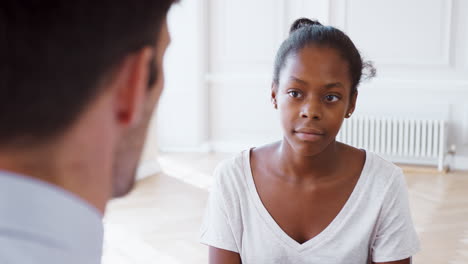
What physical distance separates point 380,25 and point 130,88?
5.57m

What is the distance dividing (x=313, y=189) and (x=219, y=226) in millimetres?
274

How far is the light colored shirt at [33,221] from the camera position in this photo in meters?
0.43

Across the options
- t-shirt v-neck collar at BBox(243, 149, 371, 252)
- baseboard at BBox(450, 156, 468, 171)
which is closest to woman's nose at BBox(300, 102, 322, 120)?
t-shirt v-neck collar at BBox(243, 149, 371, 252)

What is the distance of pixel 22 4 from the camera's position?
0.42 metres

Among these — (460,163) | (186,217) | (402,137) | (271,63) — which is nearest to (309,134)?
(186,217)

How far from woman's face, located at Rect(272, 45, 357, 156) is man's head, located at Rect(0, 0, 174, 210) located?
109cm

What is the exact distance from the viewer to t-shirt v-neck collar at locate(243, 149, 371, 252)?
60.9 inches

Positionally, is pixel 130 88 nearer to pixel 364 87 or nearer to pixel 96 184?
pixel 96 184

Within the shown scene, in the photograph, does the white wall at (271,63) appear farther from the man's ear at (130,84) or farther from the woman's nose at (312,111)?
the man's ear at (130,84)

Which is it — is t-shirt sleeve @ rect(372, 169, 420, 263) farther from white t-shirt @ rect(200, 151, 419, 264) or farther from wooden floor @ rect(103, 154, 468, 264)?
wooden floor @ rect(103, 154, 468, 264)

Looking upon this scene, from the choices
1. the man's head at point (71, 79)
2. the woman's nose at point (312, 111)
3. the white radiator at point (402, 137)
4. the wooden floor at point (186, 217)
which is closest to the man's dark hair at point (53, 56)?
the man's head at point (71, 79)

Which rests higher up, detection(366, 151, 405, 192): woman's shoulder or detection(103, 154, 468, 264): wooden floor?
detection(366, 151, 405, 192): woman's shoulder

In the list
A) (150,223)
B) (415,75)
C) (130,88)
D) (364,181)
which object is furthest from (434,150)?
(130,88)

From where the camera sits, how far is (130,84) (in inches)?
19.4
